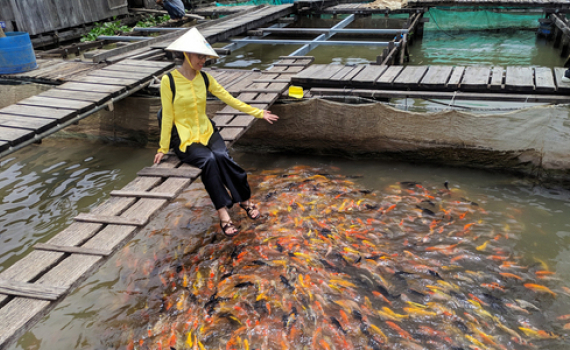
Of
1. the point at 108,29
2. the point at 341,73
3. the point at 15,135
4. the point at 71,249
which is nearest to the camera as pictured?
the point at 71,249

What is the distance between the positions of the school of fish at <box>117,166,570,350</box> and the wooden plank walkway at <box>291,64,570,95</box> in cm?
172

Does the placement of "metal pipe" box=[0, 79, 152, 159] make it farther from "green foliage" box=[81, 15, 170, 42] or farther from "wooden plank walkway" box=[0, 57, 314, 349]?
"green foliage" box=[81, 15, 170, 42]

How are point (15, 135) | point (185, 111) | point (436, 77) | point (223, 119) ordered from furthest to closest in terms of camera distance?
point (436, 77), point (223, 119), point (15, 135), point (185, 111)

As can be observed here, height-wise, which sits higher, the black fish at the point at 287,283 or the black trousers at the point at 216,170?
the black trousers at the point at 216,170

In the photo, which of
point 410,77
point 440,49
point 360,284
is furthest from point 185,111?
point 440,49

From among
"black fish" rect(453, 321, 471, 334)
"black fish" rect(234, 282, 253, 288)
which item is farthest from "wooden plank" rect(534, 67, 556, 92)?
"black fish" rect(234, 282, 253, 288)

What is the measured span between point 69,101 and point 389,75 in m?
5.04

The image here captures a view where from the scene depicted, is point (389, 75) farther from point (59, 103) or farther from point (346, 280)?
point (59, 103)

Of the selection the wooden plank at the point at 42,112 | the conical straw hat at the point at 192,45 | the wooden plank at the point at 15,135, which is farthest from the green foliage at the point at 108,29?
the conical straw hat at the point at 192,45

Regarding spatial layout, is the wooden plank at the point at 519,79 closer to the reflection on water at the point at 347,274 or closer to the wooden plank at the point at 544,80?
the wooden plank at the point at 544,80

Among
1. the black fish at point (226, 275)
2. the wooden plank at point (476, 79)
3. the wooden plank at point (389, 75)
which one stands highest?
the wooden plank at point (389, 75)

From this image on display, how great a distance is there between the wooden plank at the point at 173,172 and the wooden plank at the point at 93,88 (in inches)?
94.1

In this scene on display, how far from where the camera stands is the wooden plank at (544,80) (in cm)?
575

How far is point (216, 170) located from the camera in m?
4.57
